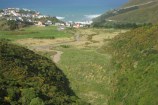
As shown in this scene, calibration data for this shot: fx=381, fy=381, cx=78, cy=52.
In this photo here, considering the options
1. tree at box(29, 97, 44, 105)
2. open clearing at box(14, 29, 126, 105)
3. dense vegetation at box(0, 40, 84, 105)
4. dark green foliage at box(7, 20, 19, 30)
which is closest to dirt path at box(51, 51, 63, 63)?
open clearing at box(14, 29, 126, 105)

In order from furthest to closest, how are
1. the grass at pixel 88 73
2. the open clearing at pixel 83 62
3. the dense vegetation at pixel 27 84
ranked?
the open clearing at pixel 83 62 → the grass at pixel 88 73 → the dense vegetation at pixel 27 84

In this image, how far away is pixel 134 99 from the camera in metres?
31.9

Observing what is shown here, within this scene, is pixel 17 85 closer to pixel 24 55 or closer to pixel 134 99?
pixel 134 99

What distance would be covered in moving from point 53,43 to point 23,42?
557 cm

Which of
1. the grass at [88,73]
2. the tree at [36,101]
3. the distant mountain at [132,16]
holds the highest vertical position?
the distant mountain at [132,16]

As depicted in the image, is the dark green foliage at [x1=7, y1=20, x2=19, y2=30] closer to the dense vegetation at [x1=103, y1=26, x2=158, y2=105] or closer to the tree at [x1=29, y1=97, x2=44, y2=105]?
the dense vegetation at [x1=103, y1=26, x2=158, y2=105]

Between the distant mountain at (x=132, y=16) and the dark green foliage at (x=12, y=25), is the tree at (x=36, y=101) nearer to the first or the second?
the dark green foliage at (x=12, y=25)

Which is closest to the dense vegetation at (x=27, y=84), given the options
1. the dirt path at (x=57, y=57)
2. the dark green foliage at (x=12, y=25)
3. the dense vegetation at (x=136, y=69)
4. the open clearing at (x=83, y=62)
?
the open clearing at (x=83, y=62)

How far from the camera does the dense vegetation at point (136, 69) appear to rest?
31938mm

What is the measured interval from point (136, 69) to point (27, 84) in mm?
12955

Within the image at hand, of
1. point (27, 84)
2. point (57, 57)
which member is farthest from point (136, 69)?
point (57, 57)

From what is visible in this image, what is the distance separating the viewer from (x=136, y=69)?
38812 millimetres

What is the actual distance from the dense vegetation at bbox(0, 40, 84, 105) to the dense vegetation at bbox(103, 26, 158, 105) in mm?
4749

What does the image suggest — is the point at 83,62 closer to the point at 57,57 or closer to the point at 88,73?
the point at 88,73
